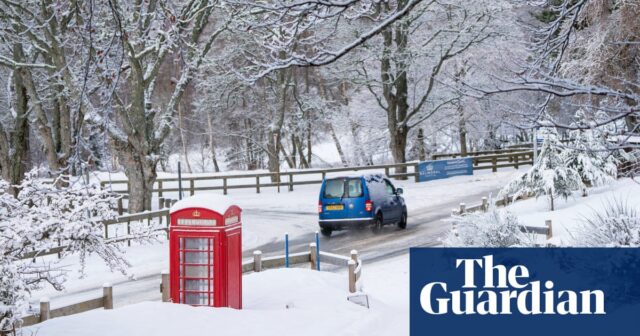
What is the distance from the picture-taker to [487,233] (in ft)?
39.8

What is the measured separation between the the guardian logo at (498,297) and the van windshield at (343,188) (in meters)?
14.9

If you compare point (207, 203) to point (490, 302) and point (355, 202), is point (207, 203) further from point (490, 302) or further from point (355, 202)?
point (355, 202)

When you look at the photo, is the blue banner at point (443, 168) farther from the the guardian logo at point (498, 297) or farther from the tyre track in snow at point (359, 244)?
the the guardian logo at point (498, 297)

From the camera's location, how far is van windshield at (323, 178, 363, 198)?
21469 millimetres

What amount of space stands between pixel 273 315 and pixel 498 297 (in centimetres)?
466

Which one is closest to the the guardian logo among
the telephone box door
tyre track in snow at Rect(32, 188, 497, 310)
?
the telephone box door

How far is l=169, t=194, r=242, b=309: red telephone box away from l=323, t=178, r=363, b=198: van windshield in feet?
35.2

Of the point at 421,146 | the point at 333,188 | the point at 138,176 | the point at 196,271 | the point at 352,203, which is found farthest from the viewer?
the point at 421,146

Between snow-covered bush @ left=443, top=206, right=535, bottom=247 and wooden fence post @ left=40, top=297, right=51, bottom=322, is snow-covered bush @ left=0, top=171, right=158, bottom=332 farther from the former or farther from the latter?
snow-covered bush @ left=443, top=206, right=535, bottom=247

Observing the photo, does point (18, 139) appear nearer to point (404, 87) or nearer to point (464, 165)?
point (404, 87)

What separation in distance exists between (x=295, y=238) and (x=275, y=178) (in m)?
15.6

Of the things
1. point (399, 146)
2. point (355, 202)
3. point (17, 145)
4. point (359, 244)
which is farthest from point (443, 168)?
point (17, 145)

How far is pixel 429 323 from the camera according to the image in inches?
254

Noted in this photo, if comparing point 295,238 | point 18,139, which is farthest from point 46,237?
point 18,139
